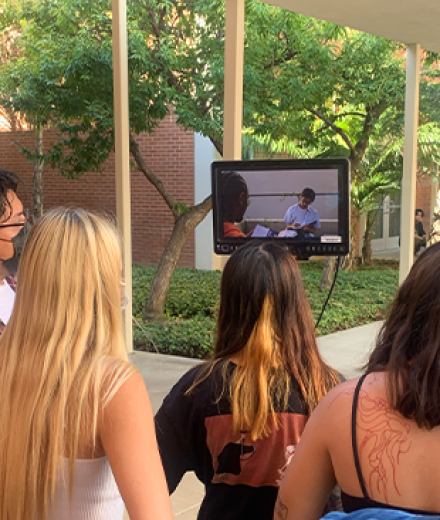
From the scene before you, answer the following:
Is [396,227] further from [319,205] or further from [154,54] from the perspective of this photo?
[319,205]

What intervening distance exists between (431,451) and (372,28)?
6599 millimetres

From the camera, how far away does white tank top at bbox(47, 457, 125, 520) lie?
1.37m

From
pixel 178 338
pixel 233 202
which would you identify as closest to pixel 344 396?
pixel 233 202

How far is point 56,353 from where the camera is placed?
54.4 inches

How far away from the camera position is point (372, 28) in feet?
22.9

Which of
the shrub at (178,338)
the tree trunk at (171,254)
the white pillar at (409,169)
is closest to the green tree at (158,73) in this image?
the tree trunk at (171,254)

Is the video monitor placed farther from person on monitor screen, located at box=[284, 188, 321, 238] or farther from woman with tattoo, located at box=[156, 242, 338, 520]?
woman with tattoo, located at box=[156, 242, 338, 520]

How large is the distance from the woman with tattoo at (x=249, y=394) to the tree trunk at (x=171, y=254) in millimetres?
6866

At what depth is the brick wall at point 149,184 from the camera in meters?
10.3

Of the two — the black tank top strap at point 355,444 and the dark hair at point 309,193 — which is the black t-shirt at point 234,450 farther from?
the dark hair at point 309,193

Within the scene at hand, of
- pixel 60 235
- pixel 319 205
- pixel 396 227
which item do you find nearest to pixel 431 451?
pixel 60 235

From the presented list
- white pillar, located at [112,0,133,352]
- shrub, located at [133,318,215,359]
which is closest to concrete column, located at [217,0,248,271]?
white pillar, located at [112,0,133,352]

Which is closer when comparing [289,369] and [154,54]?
[289,369]

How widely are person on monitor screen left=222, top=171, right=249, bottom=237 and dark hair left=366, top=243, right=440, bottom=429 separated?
4.60 ft
